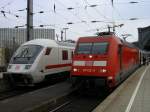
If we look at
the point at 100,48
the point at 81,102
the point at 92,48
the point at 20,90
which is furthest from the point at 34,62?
the point at 81,102

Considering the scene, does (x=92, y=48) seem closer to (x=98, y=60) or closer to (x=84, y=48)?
(x=84, y=48)

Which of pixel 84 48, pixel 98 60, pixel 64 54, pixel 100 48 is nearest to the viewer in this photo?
pixel 98 60

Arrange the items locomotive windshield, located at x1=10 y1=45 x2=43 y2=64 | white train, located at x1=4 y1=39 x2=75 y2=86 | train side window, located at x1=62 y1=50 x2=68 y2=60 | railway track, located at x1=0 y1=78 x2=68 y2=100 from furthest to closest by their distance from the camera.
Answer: train side window, located at x1=62 y1=50 x2=68 y2=60 → locomotive windshield, located at x1=10 y1=45 x2=43 y2=64 → white train, located at x1=4 y1=39 x2=75 y2=86 → railway track, located at x1=0 y1=78 x2=68 y2=100

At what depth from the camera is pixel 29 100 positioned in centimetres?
1552

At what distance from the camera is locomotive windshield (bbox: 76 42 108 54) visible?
17.6 meters

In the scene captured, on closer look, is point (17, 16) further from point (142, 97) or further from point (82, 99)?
point (142, 97)

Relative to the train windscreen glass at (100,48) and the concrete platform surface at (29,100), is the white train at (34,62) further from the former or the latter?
the train windscreen glass at (100,48)

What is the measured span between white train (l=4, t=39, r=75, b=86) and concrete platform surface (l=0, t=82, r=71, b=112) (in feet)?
4.89

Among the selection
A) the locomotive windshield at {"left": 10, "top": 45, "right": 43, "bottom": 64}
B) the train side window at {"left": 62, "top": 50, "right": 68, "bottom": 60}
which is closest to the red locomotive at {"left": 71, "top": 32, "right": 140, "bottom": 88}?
the locomotive windshield at {"left": 10, "top": 45, "right": 43, "bottom": 64}

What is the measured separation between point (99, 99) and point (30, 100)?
350cm

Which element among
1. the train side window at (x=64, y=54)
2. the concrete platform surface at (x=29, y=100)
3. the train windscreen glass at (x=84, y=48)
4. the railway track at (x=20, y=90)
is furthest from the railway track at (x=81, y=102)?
the train side window at (x=64, y=54)

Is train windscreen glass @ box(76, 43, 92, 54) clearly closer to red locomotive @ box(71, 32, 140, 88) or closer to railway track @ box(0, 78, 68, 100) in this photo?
red locomotive @ box(71, 32, 140, 88)

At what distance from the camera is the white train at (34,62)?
19984mm

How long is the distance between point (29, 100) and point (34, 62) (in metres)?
4.92
